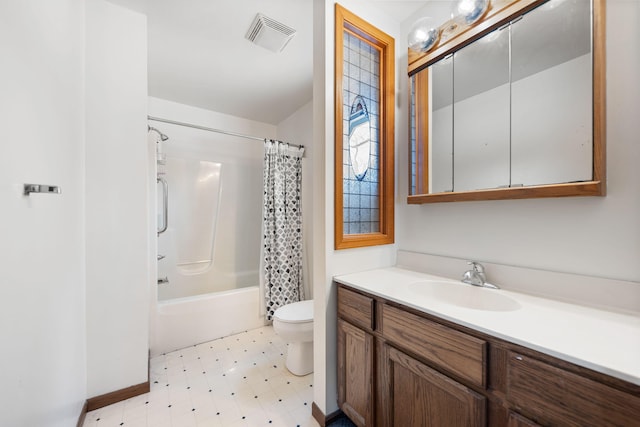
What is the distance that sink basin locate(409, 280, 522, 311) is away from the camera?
109 cm

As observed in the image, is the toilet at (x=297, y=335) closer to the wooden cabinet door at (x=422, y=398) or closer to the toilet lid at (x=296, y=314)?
the toilet lid at (x=296, y=314)

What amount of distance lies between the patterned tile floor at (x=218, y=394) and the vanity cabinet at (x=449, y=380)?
457 mm

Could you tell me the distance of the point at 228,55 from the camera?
1.97 m

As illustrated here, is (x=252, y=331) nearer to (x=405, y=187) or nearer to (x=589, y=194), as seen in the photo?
(x=405, y=187)

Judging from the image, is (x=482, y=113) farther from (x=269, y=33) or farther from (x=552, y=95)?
(x=269, y=33)

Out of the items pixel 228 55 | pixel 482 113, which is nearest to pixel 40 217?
pixel 228 55

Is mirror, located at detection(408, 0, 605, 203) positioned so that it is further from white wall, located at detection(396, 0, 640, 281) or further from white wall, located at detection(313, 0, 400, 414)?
white wall, located at detection(313, 0, 400, 414)

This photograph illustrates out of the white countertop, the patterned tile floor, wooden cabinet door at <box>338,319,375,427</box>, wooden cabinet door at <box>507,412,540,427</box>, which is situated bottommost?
the patterned tile floor

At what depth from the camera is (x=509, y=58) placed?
1.17 metres

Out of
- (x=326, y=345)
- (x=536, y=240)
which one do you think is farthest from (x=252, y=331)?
(x=536, y=240)

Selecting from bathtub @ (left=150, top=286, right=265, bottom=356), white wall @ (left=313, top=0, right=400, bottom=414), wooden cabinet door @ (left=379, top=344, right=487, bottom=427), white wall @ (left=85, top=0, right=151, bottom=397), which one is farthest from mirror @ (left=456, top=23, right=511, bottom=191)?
bathtub @ (left=150, top=286, right=265, bottom=356)

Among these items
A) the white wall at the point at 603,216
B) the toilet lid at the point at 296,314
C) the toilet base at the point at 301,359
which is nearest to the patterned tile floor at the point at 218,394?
the toilet base at the point at 301,359

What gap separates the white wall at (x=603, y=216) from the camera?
870 mm

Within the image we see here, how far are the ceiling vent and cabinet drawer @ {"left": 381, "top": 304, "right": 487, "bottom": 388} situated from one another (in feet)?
Result: 6.12
